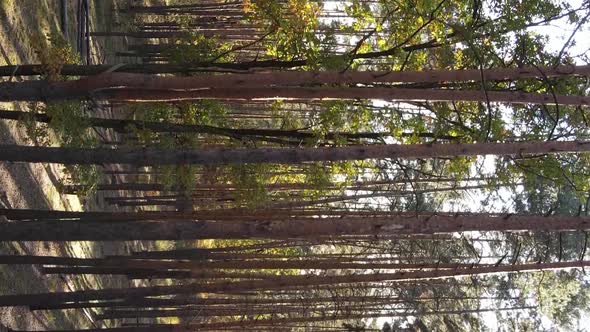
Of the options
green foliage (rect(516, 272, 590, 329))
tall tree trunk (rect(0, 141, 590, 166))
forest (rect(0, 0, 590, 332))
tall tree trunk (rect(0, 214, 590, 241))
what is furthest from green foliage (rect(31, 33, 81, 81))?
green foliage (rect(516, 272, 590, 329))

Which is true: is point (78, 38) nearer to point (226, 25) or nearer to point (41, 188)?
point (41, 188)

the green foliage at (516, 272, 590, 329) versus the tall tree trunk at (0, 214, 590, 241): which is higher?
the green foliage at (516, 272, 590, 329)

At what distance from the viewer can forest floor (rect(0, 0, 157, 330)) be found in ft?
27.1

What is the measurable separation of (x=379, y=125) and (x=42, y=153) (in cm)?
433

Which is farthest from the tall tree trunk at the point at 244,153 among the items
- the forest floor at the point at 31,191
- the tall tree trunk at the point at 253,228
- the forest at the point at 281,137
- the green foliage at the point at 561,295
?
the green foliage at the point at 561,295

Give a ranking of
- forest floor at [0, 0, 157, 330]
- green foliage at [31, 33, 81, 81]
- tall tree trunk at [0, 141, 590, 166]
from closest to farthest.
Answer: green foliage at [31, 33, 81, 81], tall tree trunk at [0, 141, 590, 166], forest floor at [0, 0, 157, 330]

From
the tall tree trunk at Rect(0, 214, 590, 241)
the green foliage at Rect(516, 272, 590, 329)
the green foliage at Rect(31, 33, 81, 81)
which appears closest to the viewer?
the tall tree trunk at Rect(0, 214, 590, 241)

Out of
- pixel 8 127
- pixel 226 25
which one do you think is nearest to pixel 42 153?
pixel 8 127

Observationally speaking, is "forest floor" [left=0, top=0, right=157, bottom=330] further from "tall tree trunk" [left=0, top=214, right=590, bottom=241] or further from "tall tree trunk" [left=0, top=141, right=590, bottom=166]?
"tall tree trunk" [left=0, top=214, right=590, bottom=241]

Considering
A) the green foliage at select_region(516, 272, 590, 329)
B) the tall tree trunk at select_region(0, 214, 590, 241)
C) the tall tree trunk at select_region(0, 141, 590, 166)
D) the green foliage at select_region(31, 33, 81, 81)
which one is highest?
the green foliage at select_region(31, 33, 81, 81)

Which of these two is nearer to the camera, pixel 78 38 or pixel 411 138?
pixel 411 138

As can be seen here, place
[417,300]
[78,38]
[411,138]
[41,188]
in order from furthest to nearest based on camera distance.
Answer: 1. [417,300]
2. [78,38]
3. [41,188]
4. [411,138]

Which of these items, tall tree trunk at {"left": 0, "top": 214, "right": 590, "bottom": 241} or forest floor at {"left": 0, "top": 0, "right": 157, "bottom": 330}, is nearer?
tall tree trunk at {"left": 0, "top": 214, "right": 590, "bottom": 241}

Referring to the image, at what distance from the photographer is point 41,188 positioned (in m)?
9.72
